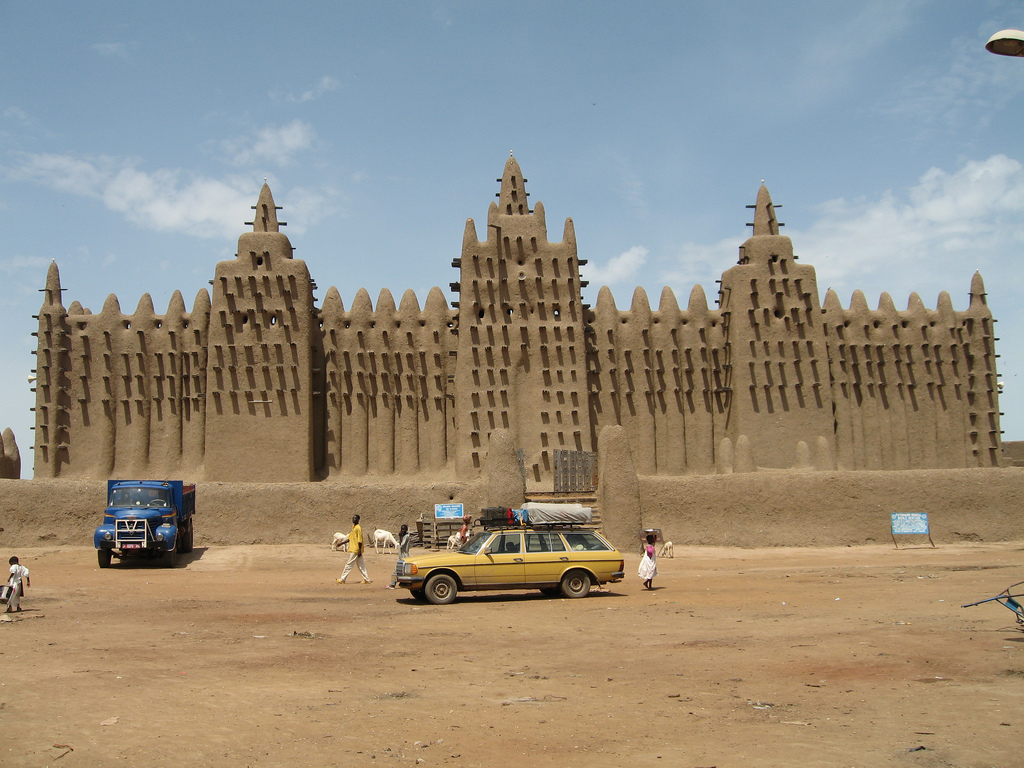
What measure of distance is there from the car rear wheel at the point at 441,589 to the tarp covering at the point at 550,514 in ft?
31.6

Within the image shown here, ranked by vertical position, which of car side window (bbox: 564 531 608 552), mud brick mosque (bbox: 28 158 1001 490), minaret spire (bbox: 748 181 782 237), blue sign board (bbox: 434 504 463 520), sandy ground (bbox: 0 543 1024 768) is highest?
minaret spire (bbox: 748 181 782 237)

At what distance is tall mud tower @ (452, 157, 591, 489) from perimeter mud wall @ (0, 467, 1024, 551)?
6299 mm

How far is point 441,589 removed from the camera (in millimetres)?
15469

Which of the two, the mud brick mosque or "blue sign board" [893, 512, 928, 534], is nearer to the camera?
"blue sign board" [893, 512, 928, 534]

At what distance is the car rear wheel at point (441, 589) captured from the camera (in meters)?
15.4

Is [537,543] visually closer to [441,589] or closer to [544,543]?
[544,543]

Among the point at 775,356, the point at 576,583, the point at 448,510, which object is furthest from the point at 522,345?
the point at 576,583

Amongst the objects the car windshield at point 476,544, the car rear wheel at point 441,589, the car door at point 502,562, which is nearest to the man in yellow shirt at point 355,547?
the car windshield at point 476,544

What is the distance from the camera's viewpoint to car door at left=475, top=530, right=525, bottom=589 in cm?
Answer: 1548

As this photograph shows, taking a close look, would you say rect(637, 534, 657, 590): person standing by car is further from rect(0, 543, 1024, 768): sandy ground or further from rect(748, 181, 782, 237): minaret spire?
rect(748, 181, 782, 237): minaret spire

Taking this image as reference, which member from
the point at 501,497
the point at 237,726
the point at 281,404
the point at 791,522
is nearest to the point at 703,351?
the point at 791,522

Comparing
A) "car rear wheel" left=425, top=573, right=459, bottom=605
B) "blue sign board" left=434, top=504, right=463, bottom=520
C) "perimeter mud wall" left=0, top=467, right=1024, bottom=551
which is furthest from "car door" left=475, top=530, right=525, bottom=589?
"blue sign board" left=434, top=504, right=463, bottom=520

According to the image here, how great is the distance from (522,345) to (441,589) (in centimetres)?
2024

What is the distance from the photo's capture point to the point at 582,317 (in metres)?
35.6
